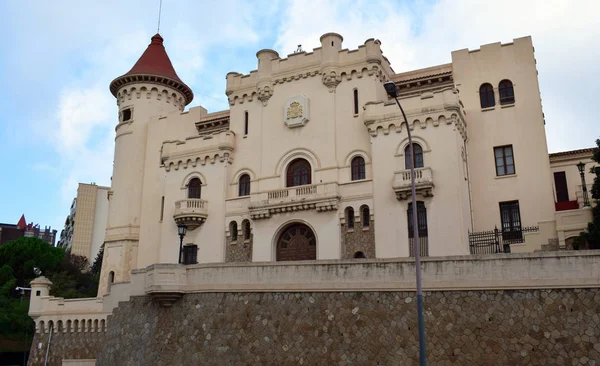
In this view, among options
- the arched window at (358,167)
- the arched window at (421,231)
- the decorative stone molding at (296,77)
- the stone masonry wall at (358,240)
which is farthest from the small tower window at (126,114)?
the arched window at (421,231)

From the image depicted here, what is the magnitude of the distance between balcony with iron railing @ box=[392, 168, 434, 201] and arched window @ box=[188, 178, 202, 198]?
12875 millimetres

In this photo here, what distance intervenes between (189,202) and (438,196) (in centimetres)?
1457

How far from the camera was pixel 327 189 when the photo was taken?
100 ft

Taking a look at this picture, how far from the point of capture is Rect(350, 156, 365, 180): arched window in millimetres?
30984

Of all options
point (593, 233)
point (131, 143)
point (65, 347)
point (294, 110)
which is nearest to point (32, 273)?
point (131, 143)

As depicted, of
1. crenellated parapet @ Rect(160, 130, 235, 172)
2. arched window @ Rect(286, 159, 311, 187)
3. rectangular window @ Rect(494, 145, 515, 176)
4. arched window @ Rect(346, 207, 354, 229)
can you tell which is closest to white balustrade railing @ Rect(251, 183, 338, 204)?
arched window @ Rect(346, 207, 354, 229)

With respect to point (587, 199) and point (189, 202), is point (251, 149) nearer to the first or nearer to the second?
point (189, 202)

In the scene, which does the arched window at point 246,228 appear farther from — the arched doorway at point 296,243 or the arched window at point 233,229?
the arched doorway at point 296,243

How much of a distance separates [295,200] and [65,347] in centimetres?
1531

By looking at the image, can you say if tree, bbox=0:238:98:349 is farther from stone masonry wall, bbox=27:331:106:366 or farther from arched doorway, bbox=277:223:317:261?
arched doorway, bbox=277:223:317:261

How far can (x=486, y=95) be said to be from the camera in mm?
31359

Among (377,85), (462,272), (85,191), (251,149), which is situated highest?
(85,191)

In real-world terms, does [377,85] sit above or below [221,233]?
above

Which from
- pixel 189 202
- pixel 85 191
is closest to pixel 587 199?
pixel 189 202
